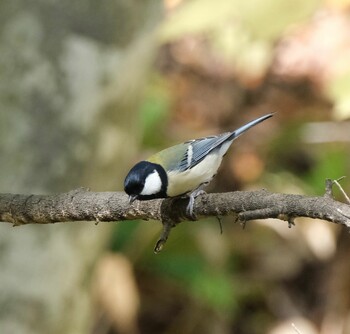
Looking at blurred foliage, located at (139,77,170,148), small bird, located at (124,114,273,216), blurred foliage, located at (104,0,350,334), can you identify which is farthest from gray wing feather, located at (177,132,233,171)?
blurred foliage, located at (139,77,170,148)

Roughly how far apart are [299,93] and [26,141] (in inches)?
102

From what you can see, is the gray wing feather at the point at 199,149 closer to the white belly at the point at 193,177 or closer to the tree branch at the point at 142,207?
the white belly at the point at 193,177

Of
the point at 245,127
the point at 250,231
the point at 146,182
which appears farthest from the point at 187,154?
the point at 250,231

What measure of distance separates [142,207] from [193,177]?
191 mm

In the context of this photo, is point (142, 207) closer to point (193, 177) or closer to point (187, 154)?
point (193, 177)

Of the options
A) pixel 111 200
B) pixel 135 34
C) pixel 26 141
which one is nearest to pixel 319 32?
pixel 135 34

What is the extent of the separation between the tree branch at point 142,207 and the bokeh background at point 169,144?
1.86ft

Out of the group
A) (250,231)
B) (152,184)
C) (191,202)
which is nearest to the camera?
(191,202)

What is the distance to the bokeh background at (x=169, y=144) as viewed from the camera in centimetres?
281

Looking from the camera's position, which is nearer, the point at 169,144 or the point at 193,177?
the point at 193,177

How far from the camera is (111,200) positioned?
1.66m

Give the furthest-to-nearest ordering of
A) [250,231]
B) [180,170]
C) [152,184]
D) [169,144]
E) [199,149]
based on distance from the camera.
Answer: [250,231] → [169,144] → [199,149] → [180,170] → [152,184]

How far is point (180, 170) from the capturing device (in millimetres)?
1869

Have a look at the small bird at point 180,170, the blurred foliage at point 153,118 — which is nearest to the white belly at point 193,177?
the small bird at point 180,170
